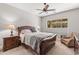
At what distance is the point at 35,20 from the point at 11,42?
633 millimetres

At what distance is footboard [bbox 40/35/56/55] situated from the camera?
5.99 feet

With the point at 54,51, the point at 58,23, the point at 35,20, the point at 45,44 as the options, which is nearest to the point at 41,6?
the point at 35,20

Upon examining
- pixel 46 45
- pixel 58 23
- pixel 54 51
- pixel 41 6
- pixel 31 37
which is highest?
pixel 41 6

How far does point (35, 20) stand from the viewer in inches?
78.1

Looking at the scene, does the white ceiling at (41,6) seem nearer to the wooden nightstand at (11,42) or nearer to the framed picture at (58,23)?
the framed picture at (58,23)

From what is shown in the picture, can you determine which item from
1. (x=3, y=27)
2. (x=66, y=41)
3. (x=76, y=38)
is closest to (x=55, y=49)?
(x=66, y=41)

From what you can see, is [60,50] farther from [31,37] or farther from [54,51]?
[31,37]

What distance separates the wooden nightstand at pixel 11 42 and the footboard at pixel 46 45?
1.48 feet

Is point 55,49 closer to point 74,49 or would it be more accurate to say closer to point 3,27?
point 74,49

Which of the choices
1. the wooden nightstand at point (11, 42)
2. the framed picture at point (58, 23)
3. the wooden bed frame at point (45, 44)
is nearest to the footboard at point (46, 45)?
the wooden bed frame at point (45, 44)

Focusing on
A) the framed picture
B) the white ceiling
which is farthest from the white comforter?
the white ceiling

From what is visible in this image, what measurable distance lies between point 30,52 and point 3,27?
2.28ft

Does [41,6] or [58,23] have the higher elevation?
[41,6]

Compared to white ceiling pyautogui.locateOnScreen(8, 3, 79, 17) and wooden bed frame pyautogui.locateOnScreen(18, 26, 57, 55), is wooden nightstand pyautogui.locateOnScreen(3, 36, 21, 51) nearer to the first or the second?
wooden bed frame pyautogui.locateOnScreen(18, 26, 57, 55)
